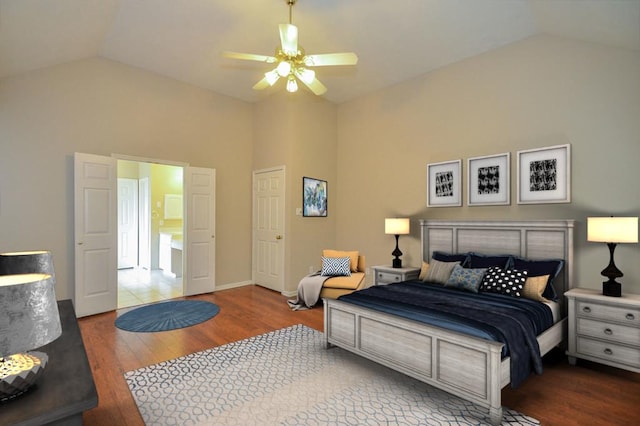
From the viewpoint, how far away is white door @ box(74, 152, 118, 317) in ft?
13.8

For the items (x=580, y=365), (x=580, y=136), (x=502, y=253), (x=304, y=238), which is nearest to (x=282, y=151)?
(x=304, y=238)

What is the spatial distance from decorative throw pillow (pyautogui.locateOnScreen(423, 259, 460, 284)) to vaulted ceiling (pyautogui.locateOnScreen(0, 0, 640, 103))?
2677 mm

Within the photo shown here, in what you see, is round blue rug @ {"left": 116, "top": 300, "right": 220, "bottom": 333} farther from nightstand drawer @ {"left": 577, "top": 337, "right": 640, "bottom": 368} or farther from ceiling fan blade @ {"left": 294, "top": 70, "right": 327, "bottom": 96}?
nightstand drawer @ {"left": 577, "top": 337, "right": 640, "bottom": 368}

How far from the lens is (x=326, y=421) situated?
2154mm

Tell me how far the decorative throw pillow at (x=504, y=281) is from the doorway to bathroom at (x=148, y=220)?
5.77 metres

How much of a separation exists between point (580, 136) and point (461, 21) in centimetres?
179

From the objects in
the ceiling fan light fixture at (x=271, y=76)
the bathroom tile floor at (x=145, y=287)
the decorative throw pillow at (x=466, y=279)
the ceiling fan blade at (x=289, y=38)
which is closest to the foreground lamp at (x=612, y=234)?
the decorative throw pillow at (x=466, y=279)

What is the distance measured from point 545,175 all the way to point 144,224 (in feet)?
25.4

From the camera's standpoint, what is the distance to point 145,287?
230 inches

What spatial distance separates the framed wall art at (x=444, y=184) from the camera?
438 centimetres

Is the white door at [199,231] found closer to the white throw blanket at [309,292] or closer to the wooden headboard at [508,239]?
the white throw blanket at [309,292]

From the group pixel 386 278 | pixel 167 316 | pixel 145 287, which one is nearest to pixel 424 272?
pixel 386 278

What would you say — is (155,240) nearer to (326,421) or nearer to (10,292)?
(326,421)

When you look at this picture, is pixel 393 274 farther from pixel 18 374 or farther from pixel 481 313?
pixel 18 374
